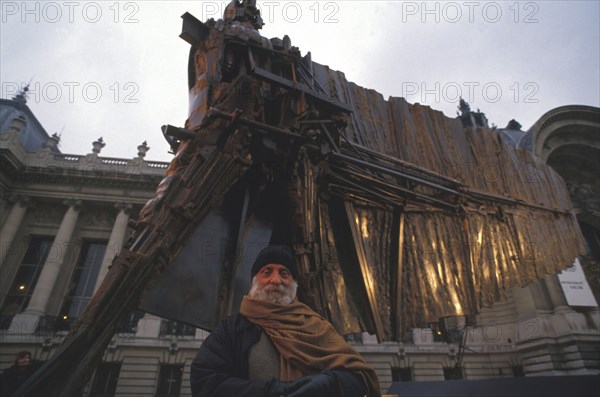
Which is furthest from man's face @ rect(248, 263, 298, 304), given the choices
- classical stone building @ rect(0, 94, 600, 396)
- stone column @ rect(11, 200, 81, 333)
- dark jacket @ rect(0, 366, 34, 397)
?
stone column @ rect(11, 200, 81, 333)

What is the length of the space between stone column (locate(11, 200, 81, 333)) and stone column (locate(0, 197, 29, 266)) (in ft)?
8.56

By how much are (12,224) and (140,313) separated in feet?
41.4

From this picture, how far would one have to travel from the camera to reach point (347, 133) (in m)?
4.52

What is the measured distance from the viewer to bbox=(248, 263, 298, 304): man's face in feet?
7.07

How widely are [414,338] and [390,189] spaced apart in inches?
842

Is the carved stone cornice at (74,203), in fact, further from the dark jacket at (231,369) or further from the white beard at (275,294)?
the dark jacket at (231,369)

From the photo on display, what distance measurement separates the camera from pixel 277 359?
1.74 meters

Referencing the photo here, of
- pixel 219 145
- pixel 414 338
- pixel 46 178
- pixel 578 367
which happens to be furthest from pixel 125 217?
pixel 578 367

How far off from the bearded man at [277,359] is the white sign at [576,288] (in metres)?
23.4

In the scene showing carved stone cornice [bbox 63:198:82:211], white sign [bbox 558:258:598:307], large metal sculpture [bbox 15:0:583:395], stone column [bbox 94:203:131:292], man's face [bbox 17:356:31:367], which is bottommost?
man's face [bbox 17:356:31:367]

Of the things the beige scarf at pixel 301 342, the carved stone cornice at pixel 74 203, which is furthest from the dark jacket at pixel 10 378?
the carved stone cornice at pixel 74 203

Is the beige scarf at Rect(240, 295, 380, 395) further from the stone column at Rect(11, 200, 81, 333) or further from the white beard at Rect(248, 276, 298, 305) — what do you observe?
the stone column at Rect(11, 200, 81, 333)

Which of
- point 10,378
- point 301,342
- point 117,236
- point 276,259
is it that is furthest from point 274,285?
point 117,236

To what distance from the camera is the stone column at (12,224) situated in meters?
22.8
